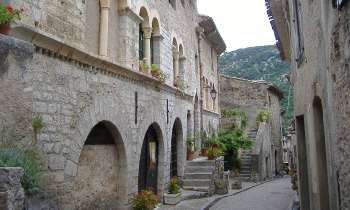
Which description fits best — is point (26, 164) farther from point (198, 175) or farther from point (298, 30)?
point (198, 175)

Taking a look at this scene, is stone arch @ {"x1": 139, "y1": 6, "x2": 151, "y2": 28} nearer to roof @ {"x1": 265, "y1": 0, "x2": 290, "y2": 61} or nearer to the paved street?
roof @ {"x1": 265, "y1": 0, "x2": 290, "y2": 61}

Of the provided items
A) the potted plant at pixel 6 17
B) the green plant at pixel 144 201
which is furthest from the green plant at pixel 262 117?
the potted plant at pixel 6 17

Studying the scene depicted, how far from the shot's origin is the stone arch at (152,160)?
→ 31.7ft

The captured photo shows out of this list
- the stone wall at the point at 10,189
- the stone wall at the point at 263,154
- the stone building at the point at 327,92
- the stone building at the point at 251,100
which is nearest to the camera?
the stone wall at the point at 10,189

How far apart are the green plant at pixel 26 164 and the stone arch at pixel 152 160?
4.92 metres

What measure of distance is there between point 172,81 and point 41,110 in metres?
7.70

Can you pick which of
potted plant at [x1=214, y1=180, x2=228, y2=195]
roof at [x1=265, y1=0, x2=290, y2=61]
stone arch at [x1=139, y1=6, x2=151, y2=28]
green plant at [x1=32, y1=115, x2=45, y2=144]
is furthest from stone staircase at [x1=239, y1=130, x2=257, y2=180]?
green plant at [x1=32, y1=115, x2=45, y2=144]

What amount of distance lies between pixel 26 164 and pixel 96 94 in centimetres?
258

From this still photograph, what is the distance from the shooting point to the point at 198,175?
1270 centimetres

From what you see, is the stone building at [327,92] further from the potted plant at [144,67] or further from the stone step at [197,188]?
the stone step at [197,188]

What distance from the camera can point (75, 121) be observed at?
598 centimetres

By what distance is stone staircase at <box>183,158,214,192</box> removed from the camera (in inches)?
486

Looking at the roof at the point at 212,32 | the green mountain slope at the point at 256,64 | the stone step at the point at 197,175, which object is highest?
the green mountain slope at the point at 256,64

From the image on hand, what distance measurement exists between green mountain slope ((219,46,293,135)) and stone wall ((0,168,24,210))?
140 feet
